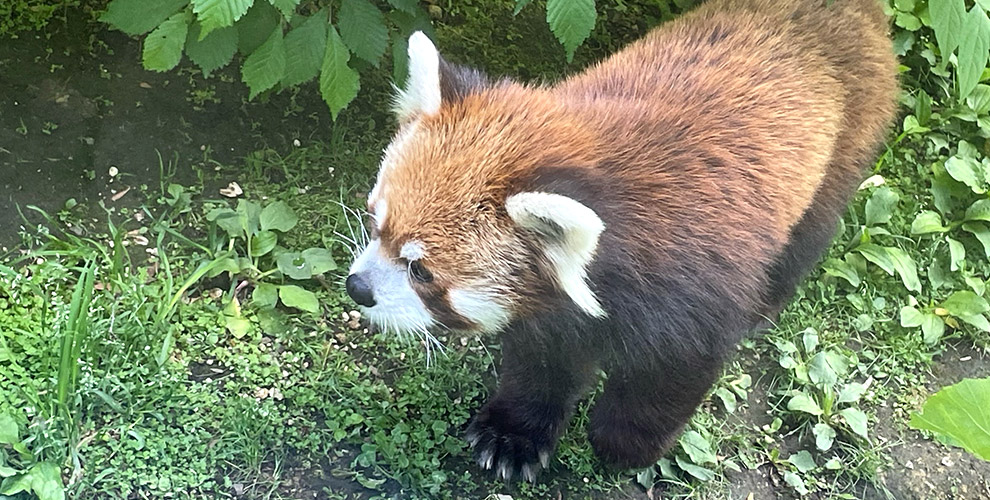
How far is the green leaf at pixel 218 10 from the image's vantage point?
6.95 ft

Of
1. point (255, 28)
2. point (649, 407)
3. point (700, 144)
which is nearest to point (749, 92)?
point (700, 144)

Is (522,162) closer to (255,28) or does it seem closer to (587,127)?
(587,127)

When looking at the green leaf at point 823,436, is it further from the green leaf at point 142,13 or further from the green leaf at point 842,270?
the green leaf at point 142,13

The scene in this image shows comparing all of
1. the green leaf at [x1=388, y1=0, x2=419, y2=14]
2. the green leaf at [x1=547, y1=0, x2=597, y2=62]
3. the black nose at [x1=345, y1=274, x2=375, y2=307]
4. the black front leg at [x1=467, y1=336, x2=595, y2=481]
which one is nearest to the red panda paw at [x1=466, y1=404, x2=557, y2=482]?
the black front leg at [x1=467, y1=336, x2=595, y2=481]

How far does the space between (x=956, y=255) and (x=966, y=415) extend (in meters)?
2.07

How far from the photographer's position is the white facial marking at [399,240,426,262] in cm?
206

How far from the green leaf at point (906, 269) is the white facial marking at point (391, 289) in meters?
2.08

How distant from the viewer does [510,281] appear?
2.09 meters

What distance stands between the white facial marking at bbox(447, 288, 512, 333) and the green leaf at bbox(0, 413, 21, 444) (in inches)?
45.8

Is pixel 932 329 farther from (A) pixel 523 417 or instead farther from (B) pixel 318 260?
(B) pixel 318 260

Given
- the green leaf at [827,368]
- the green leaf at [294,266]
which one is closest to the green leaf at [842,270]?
the green leaf at [827,368]

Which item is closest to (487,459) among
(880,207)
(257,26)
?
(257,26)

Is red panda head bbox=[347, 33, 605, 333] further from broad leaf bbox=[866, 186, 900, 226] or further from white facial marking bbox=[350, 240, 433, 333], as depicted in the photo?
broad leaf bbox=[866, 186, 900, 226]

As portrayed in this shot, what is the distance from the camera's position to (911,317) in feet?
10.9
